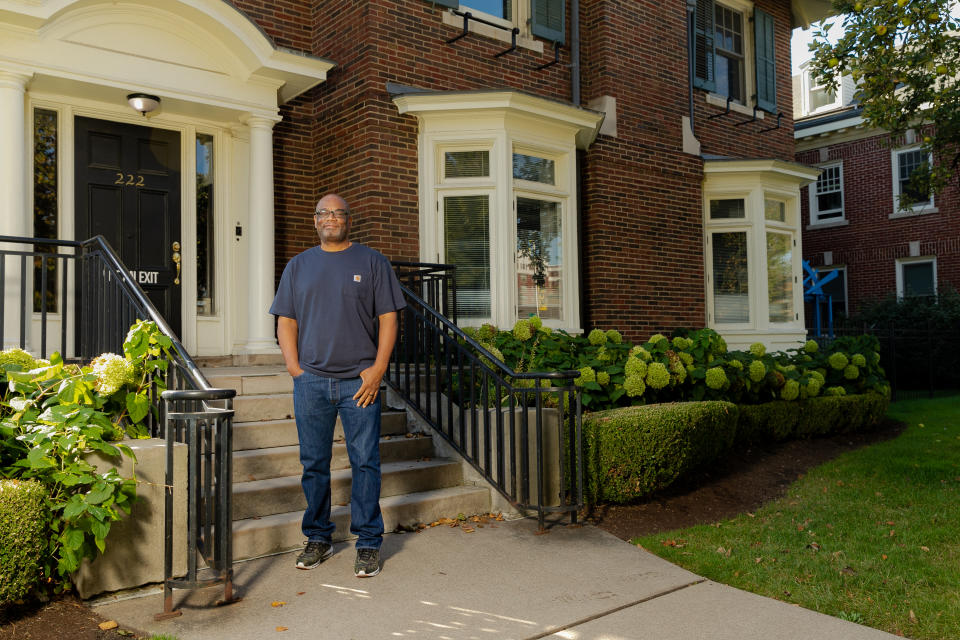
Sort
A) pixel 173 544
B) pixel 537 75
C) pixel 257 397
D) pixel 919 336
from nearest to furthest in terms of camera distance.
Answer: pixel 173 544, pixel 257 397, pixel 537 75, pixel 919 336

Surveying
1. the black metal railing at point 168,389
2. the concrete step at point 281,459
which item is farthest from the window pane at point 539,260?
the black metal railing at point 168,389

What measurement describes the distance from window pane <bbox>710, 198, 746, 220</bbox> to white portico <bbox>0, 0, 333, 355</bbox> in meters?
5.99

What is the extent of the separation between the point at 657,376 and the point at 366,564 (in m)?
3.55

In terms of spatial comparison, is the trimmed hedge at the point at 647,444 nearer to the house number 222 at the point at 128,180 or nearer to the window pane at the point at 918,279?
the house number 222 at the point at 128,180

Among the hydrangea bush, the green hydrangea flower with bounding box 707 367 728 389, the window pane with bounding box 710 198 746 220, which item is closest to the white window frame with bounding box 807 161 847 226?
the window pane with bounding box 710 198 746 220

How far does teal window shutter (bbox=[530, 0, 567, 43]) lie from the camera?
9180 millimetres

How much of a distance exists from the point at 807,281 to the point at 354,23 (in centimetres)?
1419

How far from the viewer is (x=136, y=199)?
7.13 metres

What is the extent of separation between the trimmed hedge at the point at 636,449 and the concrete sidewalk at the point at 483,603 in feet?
3.33

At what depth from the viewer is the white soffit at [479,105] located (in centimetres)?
779

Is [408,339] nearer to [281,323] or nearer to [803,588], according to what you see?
[281,323]

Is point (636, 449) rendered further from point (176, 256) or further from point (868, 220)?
point (868, 220)

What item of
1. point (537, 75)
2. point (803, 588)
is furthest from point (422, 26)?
point (803, 588)

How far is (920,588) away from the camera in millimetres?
3842
